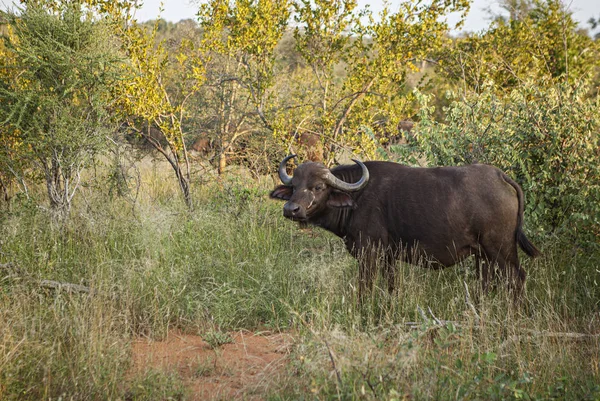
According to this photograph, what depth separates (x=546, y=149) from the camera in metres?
6.57

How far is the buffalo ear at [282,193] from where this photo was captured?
611cm

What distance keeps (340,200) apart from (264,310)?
4.19 ft

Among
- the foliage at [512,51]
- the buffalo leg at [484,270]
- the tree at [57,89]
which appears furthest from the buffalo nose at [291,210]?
the foliage at [512,51]

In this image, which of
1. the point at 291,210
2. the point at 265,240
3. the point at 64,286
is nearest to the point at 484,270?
the point at 291,210

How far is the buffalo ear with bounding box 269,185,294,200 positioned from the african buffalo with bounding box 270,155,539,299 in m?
0.01

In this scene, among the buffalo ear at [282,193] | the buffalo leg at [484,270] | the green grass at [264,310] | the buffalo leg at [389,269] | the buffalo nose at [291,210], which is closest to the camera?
the green grass at [264,310]

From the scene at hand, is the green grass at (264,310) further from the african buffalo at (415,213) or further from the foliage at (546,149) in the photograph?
the foliage at (546,149)

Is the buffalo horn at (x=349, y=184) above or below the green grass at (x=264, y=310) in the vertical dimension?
above

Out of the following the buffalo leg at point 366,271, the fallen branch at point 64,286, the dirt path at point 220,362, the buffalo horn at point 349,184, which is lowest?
the dirt path at point 220,362

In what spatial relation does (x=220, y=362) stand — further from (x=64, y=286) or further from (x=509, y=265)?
(x=509, y=265)

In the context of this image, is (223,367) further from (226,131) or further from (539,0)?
(539,0)

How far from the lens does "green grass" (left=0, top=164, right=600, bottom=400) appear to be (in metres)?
3.75

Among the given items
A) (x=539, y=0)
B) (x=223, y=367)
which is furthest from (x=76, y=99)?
(x=539, y=0)

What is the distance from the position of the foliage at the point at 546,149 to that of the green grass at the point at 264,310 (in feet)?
1.46
